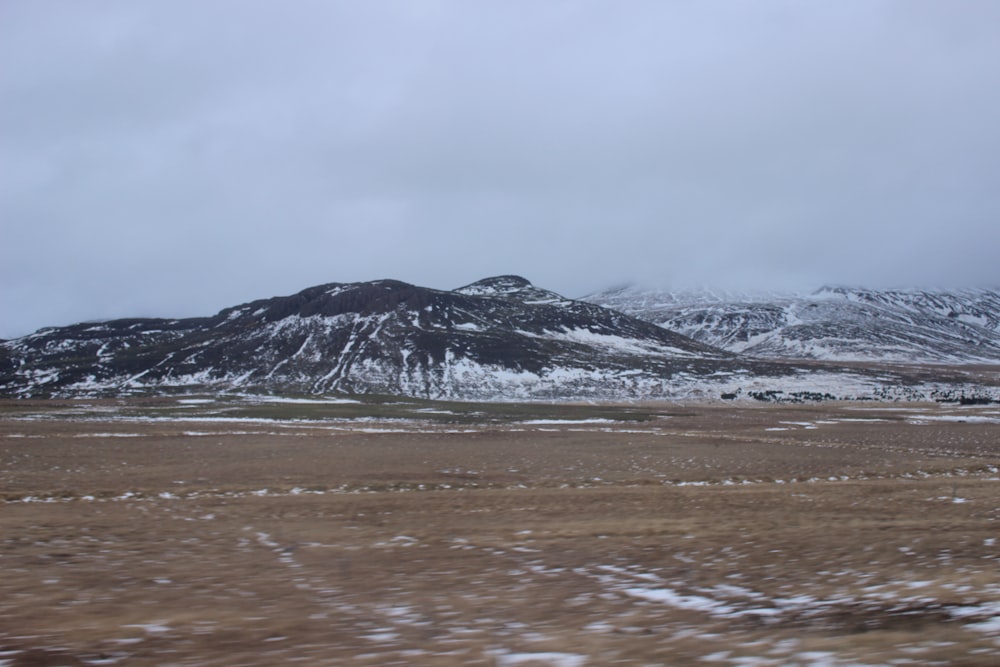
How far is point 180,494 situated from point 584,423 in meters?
47.4

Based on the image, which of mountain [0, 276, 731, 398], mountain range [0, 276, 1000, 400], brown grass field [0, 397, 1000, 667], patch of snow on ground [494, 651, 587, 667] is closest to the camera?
patch of snow on ground [494, 651, 587, 667]

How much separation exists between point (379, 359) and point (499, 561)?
144 metres

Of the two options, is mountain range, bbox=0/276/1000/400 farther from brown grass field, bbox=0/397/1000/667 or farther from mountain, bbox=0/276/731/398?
brown grass field, bbox=0/397/1000/667

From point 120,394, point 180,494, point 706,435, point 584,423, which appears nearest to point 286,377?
point 120,394

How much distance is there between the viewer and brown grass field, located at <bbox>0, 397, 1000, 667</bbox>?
25.9 feet

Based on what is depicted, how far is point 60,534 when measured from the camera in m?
15.4

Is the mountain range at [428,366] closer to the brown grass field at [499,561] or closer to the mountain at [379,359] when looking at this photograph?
the mountain at [379,359]

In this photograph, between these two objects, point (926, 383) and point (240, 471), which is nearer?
point (240, 471)

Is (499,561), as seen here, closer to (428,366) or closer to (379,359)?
(428,366)

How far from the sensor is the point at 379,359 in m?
154

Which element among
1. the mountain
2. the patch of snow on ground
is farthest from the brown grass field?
the mountain

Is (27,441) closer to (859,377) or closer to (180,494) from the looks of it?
(180,494)

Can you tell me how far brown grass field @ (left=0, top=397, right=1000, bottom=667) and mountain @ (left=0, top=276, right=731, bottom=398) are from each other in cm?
9983

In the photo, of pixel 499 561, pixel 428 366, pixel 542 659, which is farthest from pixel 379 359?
pixel 542 659
